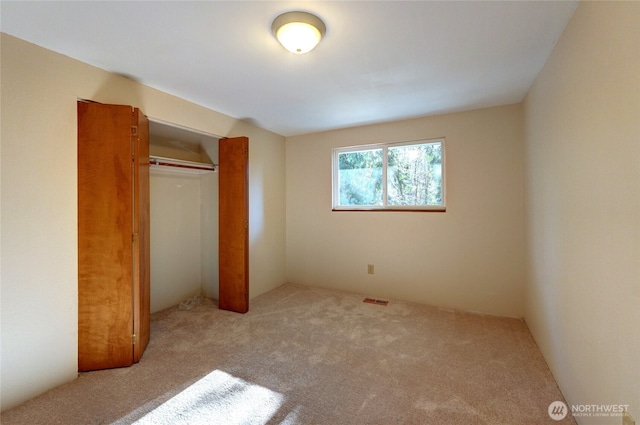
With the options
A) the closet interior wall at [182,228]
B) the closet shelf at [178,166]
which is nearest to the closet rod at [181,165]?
the closet shelf at [178,166]

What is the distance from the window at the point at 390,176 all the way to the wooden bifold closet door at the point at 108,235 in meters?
2.47

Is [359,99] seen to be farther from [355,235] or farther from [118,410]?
[118,410]

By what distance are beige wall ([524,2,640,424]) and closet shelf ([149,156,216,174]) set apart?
3347 mm

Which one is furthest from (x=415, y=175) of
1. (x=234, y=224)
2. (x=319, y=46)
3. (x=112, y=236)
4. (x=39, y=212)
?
(x=39, y=212)

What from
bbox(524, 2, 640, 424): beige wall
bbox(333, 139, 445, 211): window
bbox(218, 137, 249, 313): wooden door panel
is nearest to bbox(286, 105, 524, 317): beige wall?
bbox(333, 139, 445, 211): window

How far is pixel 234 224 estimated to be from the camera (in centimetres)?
298

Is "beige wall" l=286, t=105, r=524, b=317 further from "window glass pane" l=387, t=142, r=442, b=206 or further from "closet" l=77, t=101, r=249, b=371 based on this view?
"closet" l=77, t=101, r=249, b=371

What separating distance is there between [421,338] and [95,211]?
282 centimetres

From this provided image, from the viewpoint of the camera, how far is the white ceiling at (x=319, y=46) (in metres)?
1.41

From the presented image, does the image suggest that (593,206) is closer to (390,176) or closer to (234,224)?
(390,176)

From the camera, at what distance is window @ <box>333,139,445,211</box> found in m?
3.22

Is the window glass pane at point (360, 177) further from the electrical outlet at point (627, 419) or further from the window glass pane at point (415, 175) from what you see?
the electrical outlet at point (627, 419)

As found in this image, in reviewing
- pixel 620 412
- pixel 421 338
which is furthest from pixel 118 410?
pixel 620 412

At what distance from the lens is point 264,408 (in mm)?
1581
